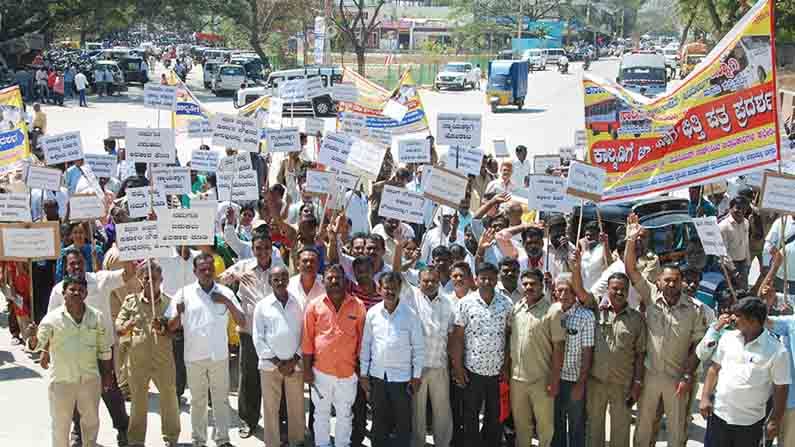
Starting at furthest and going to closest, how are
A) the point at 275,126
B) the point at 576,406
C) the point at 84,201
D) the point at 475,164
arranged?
1. the point at 275,126
2. the point at 475,164
3. the point at 84,201
4. the point at 576,406

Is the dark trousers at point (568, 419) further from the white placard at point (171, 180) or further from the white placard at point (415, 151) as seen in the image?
the white placard at point (415, 151)

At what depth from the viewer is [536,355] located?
6961 millimetres

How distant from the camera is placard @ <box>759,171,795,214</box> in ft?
23.7

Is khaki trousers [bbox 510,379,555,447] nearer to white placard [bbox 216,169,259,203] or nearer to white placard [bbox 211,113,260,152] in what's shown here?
white placard [bbox 216,169,259,203]

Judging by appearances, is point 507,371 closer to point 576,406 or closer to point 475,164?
point 576,406

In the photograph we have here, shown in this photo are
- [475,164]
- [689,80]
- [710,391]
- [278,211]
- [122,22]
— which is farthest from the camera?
[122,22]

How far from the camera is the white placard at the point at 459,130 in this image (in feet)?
36.6

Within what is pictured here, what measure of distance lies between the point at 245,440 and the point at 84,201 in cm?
284

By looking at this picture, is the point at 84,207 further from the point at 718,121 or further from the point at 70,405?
the point at 718,121

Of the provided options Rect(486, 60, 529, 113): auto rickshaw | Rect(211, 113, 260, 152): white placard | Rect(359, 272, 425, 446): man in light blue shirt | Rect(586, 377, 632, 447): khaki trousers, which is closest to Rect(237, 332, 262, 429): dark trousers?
Rect(359, 272, 425, 446): man in light blue shirt

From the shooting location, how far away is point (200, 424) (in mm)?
7406

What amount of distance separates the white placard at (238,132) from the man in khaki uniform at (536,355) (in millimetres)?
5376

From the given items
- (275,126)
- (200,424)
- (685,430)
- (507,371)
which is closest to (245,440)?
(200,424)

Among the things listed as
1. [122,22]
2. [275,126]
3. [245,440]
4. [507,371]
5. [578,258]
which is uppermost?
[122,22]
